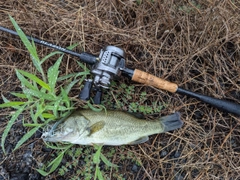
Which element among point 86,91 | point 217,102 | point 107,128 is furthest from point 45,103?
point 217,102

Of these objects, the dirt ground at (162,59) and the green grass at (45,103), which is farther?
the dirt ground at (162,59)

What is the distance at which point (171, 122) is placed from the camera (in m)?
3.06

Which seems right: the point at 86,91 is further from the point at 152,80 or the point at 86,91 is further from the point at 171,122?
the point at 171,122

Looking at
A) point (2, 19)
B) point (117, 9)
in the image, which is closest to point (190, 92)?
point (117, 9)

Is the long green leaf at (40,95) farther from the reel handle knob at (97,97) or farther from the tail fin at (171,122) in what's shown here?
the tail fin at (171,122)

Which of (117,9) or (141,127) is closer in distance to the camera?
(141,127)

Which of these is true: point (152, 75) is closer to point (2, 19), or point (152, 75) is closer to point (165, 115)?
point (165, 115)

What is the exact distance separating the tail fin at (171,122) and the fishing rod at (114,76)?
270 mm

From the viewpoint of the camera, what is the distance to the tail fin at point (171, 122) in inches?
120

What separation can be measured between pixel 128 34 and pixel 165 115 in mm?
1032

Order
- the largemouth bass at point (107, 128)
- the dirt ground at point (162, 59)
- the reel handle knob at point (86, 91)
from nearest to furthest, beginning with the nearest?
the largemouth bass at point (107, 128) → the reel handle knob at point (86, 91) → the dirt ground at point (162, 59)

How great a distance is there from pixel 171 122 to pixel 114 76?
2.56 feet

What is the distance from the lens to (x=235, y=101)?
3.27 metres

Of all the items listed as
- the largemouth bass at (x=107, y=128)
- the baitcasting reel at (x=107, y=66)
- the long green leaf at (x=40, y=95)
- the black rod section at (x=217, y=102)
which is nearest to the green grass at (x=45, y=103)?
the long green leaf at (x=40, y=95)
